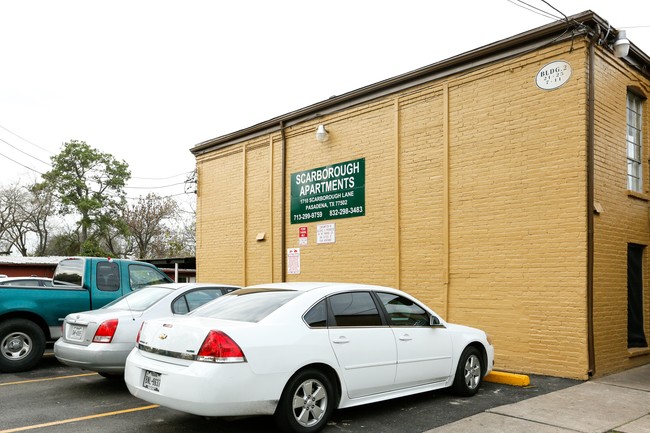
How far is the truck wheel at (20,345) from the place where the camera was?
8.95 m

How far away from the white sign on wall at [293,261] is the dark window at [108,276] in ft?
15.1

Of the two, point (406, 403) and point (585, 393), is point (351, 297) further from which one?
point (585, 393)

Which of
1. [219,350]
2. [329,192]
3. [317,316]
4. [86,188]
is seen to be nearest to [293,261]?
[329,192]

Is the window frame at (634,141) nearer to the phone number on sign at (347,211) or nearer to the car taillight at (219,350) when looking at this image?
the phone number on sign at (347,211)

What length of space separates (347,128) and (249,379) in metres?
8.57

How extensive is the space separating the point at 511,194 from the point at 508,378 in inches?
124

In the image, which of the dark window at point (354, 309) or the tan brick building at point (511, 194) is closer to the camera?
the dark window at point (354, 309)

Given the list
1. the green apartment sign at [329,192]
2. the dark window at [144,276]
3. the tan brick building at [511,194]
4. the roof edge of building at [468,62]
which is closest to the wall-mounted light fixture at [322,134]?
the tan brick building at [511,194]

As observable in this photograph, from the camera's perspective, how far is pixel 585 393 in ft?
25.3

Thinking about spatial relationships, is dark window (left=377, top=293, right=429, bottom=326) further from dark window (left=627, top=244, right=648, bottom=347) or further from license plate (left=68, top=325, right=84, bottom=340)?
dark window (left=627, top=244, right=648, bottom=347)

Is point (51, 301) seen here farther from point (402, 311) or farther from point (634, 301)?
point (634, 301)

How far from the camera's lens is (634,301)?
33.6 feet

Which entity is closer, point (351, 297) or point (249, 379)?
point (249, 379)

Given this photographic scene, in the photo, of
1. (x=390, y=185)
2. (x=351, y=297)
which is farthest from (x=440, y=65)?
(x=351, y=297)
